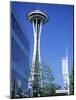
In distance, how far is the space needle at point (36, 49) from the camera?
3.17 metres

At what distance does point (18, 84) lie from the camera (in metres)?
3.10

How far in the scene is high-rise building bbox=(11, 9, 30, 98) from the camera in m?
3.09

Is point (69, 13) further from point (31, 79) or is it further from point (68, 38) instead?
point (31, 79)

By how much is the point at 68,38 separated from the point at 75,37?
0.09 metres

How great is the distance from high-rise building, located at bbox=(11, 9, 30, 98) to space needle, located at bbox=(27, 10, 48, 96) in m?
0.09

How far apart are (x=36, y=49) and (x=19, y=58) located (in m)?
0.24

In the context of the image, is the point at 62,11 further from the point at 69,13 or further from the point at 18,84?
the point at 18,84

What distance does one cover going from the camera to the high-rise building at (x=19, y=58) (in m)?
3.09

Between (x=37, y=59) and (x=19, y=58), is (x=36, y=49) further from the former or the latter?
(x=19, y=58)

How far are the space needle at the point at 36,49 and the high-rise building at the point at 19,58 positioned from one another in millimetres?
89
